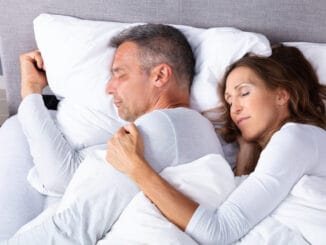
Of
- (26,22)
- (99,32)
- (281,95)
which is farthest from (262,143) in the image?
(26,22)

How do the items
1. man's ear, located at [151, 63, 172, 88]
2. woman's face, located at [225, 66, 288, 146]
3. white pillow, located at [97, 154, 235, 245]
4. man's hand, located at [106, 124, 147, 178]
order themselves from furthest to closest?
man's ear, located at [151, 63, 172, 88] → woman's face, located at [225, 66, 288, 146] → man's hand, located at [106, 124, 147, 178] → white pillow, located at [97, 154, 235, 245]

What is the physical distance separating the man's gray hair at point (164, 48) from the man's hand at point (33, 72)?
1.02ft

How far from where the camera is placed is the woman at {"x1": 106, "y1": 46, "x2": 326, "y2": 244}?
3.72 feet

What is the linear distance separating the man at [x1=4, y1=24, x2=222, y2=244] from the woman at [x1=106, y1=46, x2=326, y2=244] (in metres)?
0.05

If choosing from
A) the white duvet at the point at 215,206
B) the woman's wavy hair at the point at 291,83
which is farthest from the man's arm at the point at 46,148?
the woman's wavy hair at the point at 291,83

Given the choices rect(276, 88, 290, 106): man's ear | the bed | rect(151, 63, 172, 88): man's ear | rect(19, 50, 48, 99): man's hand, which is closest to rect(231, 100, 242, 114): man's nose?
rect(276, 88, 290, 106): man's ear

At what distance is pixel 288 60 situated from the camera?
4.85 ft

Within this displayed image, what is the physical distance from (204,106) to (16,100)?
2.40ft

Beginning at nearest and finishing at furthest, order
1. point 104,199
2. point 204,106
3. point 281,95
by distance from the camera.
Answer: point 104,199 → point 281,95 → point 204,106

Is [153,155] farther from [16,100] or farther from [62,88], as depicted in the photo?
[16,100]

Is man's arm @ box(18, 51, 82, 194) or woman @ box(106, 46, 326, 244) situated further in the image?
man's arm @ box(18, 51, 82, 194)

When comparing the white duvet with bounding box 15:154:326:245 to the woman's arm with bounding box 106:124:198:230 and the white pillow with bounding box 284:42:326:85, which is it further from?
the white pillow with bounding box 284:42:326:85

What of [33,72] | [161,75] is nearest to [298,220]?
[161,75]

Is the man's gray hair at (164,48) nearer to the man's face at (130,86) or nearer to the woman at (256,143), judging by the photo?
the man's face at (130,86)
